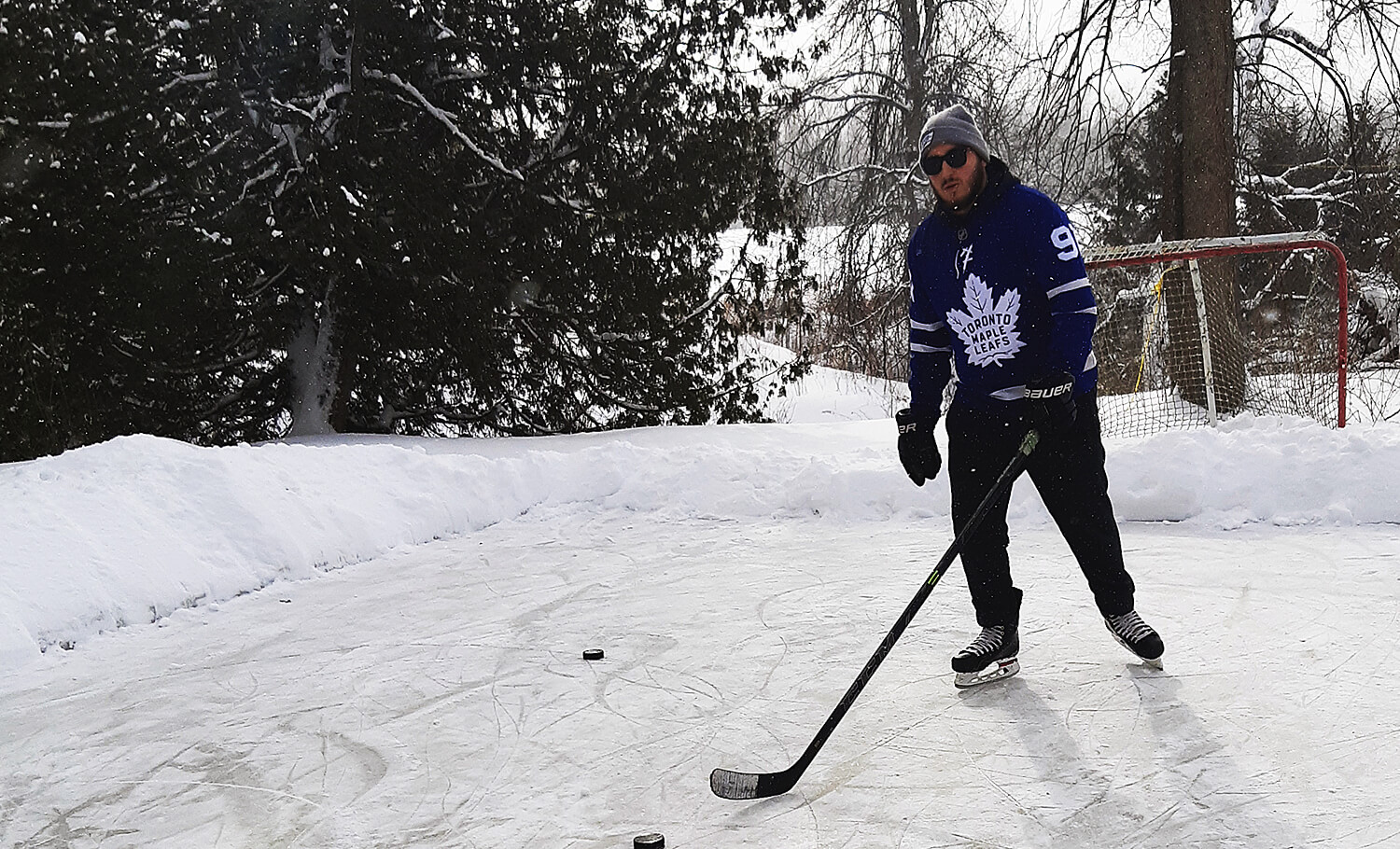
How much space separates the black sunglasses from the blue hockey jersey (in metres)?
0.10

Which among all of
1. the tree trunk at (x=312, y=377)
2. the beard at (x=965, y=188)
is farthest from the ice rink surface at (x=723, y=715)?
the tree trunk at (x=312, y=377)

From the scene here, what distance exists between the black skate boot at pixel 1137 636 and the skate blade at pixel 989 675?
285 mm

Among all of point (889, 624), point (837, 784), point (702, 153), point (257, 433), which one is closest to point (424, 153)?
point (702, 153)

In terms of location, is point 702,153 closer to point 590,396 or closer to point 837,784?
point 590,396

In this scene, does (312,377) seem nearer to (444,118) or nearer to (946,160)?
(444,118)

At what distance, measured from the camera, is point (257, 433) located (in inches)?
436

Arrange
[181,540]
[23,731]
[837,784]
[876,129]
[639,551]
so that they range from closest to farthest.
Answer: [837,784] < [23,731] < [181,540] < [639,551] < [876,129]

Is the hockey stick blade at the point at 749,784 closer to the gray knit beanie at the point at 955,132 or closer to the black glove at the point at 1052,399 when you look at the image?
the black glove at the point at 1052,399

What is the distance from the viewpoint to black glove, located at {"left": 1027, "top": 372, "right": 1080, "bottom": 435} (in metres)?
2.83

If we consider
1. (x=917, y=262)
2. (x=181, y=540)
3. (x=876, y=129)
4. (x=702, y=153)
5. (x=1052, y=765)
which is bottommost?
(x=1052, y=765)

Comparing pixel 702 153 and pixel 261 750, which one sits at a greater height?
Answer: pixel 702 153

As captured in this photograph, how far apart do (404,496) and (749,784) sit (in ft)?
12.5

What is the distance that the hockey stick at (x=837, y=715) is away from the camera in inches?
93.4

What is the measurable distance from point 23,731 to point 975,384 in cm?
269
